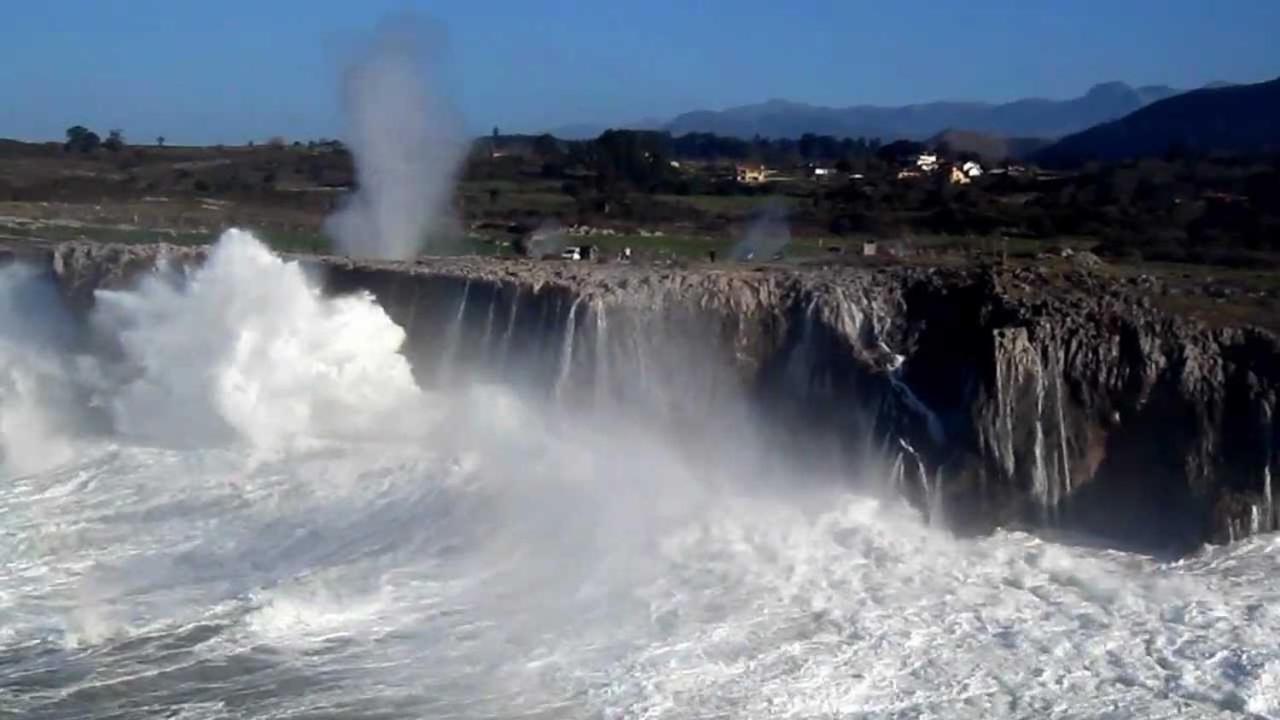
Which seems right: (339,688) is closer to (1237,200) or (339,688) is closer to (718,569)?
(718,569)

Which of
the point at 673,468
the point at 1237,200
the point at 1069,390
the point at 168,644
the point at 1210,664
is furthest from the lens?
the point at 1237,200

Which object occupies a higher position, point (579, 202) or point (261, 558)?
point (579, 202)

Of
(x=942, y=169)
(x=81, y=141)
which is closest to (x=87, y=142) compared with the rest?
(x=81, y=141)

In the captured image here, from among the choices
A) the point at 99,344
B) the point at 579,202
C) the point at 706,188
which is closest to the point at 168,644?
the point at 99,344

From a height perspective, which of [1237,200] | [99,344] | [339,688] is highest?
[1237,200]

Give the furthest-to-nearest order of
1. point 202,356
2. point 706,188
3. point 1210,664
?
point 706,188, point 202,356, point 1210,664

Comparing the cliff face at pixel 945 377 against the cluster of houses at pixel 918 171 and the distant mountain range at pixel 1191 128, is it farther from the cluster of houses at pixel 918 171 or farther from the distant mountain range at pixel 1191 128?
the distant mountain range at pixel 1191 128

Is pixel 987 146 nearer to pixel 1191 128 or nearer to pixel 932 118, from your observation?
pixel 1191 128

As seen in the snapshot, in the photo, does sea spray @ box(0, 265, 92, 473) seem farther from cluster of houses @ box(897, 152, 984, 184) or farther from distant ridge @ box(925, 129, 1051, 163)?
distant ridge @ box(925, 129, 1051, 163)
